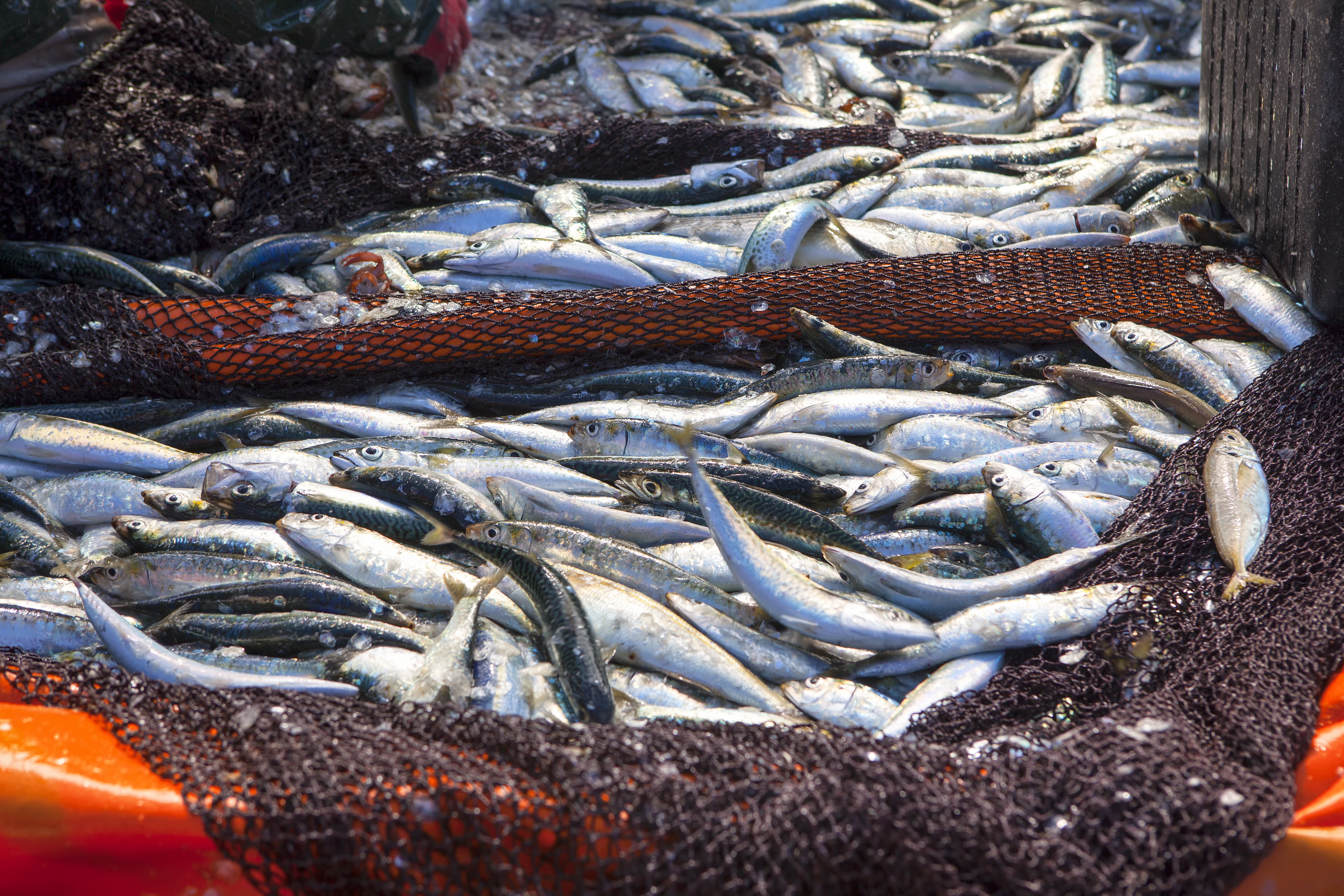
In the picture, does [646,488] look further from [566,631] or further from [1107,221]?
[1107,221]

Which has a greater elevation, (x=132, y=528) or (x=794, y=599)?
(x=794, y=599)

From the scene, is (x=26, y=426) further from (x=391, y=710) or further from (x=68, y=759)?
(x=391, y=710)

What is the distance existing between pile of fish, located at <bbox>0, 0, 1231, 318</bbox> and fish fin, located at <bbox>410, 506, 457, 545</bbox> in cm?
103

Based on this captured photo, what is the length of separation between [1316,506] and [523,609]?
2302mm

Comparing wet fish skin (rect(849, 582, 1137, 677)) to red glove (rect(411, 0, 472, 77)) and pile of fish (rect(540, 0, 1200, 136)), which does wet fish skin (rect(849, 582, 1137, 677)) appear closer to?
pile of fish (rect(540, 0, 1200, 136))

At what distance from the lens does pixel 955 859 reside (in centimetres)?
166

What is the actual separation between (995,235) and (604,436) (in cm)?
230

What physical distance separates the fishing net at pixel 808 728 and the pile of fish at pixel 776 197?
0.31 meters

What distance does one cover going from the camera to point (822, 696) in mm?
2258

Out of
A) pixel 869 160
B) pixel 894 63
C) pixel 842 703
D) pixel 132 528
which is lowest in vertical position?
pixel 842 703

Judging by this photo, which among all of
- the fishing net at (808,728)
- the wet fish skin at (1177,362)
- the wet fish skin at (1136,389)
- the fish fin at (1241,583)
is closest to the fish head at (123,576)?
the fishing net at (808,728)

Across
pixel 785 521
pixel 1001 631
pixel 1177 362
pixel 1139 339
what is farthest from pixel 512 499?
pixel 1177 362

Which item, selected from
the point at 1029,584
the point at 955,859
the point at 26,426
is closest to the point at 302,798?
the point at 955,859

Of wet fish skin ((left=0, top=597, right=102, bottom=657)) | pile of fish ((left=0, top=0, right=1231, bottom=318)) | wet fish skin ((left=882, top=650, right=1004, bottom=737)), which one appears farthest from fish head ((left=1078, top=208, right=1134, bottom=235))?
wet fish skin ((left=0, top=597, right=102, bottom=657))
